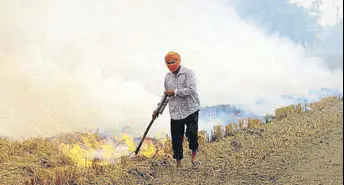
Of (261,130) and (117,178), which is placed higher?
(261,130)

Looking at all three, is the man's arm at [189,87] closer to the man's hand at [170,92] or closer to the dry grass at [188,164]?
the man's hand at [170,92]

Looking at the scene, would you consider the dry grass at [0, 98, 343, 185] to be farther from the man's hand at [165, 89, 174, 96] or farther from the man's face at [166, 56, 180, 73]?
the man's face at [166, 56, 180, 73]

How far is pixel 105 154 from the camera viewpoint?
863cm

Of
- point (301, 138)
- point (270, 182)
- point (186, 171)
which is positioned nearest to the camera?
point (270, 182)

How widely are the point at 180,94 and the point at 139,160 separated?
181 centimetres

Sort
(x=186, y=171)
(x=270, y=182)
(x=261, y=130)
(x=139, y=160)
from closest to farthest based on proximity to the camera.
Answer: (x=270, y=182) < (x=186, y=171) < (x=139, y=160) < (x=261, y=130)

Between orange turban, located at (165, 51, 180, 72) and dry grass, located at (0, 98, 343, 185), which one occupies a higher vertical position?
orange turban, located at (165, 51, 180, 72)

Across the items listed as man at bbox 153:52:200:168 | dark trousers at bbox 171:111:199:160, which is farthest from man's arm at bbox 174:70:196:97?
dark trousers at bbox 171:111:199:160

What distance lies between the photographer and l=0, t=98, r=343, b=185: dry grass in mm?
6832

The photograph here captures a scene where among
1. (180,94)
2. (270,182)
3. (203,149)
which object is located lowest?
(270,182)

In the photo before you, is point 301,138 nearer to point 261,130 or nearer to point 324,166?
point 261,130

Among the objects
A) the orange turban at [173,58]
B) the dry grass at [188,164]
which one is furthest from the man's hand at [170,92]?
the dry grass at [188,164]

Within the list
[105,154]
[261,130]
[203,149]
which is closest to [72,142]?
[105,154]

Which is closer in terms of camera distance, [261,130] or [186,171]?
[186,171]
